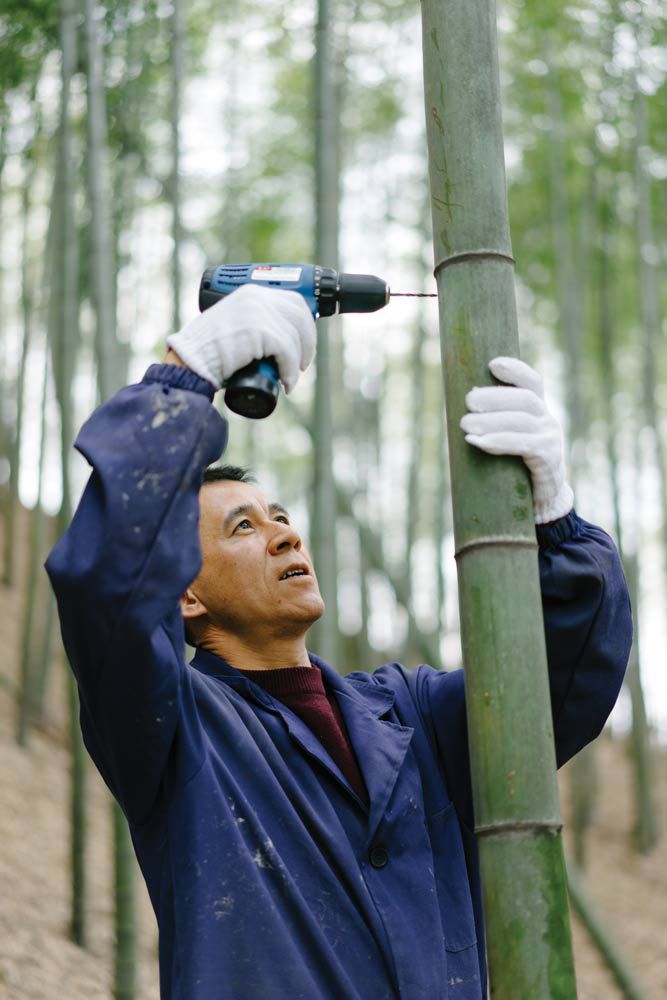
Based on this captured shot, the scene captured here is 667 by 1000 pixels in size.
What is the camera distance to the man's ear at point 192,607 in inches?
80.3

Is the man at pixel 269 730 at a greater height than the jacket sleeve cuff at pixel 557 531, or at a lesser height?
lesser

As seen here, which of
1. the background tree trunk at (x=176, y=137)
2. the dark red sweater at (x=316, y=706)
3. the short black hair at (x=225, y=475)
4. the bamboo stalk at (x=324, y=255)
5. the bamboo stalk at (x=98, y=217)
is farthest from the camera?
the background tree trunk at (x=176, y=137)

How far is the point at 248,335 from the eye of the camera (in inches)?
60.6

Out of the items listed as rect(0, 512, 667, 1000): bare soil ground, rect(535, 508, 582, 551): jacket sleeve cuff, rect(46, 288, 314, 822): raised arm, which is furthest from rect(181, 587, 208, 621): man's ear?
rect(0, 512, 667, 1000): bare soil ground

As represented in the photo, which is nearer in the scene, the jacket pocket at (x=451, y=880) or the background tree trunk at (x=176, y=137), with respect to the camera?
the jacket pocket at (x=451, y=880)

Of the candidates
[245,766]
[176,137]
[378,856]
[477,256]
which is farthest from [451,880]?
[176,137]

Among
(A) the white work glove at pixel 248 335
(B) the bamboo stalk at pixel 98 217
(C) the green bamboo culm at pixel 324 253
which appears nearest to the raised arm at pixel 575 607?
(A) the white work glove at pixel 248 335

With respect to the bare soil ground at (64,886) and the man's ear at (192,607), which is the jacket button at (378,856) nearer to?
the man's ear at (192,607)

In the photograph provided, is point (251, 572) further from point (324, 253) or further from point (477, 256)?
point (324, 253)

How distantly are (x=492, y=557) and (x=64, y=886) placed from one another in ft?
16.3

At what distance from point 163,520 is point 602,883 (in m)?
7.66

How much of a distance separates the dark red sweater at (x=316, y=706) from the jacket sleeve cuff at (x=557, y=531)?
1.50ft

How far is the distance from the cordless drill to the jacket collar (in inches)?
20.5

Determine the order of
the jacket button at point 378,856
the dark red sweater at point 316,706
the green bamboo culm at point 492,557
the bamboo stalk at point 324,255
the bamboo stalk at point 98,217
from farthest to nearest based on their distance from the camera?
the bamboo stalk at point 98,217
the bamboo stalk at point 324,255
the dark red sweater at point 316,706
the jacket button at point 378,856
the green bamboo culm at point 492,557
